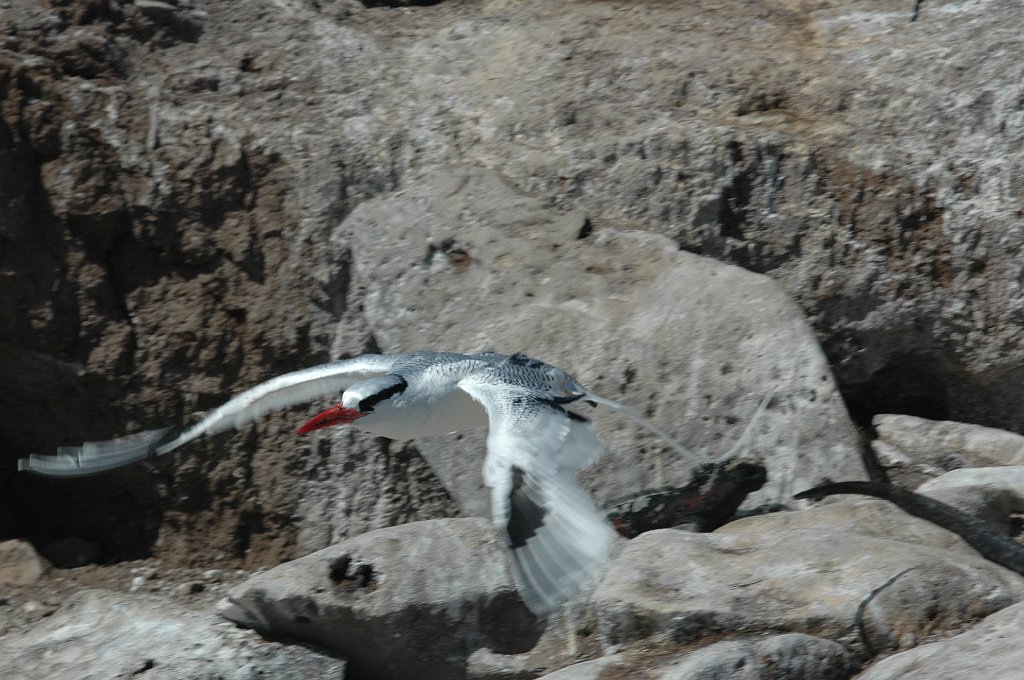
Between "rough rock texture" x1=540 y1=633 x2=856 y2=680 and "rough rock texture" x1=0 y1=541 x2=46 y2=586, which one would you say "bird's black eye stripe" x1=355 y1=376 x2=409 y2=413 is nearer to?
"rough rock texture" x1=540 y1=633 x2=856 y2=680

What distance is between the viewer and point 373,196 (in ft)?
23.2

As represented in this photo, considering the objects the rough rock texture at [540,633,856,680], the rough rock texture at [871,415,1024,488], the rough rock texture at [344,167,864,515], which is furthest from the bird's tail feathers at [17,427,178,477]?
the rough rock texture at [871,415,1024,488]

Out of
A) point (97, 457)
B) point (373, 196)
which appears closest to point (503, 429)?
point (97, 457)

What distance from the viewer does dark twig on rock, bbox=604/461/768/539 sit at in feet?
17.9

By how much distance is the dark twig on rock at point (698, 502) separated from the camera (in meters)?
5.46

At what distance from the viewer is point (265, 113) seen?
23.9 feet

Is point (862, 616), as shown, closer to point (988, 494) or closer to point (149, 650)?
point (988, 494)

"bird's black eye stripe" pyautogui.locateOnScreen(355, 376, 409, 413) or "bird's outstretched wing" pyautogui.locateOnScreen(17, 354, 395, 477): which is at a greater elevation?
"bird's black eye stripe" pyautogui.locateOnScreen(355, 376, 409, 413)

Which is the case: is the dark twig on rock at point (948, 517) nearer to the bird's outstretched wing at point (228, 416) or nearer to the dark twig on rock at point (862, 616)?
the dark twig on rock at point (862, 616)

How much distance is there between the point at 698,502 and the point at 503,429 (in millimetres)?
1635

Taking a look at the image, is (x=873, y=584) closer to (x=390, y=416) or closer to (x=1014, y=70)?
(x=390, y=416)

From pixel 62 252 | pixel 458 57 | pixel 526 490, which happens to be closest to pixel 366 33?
pixel 458 57

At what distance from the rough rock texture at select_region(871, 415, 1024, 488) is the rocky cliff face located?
470 millimetres

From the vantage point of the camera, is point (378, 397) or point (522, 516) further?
point (378, 397)
